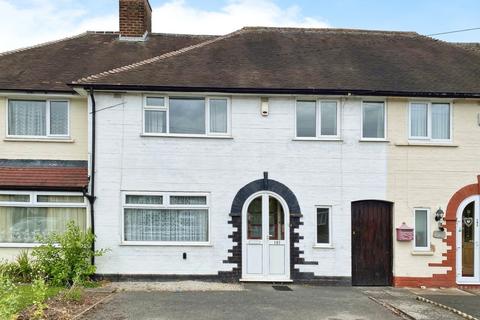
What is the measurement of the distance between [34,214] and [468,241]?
473 inches

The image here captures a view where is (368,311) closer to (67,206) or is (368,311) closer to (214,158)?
(214,158)

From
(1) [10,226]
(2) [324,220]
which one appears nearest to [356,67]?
(2) [324,220]

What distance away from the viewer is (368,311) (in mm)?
10586

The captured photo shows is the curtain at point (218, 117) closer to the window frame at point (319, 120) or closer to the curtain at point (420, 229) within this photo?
the window frame at point (319, 120)

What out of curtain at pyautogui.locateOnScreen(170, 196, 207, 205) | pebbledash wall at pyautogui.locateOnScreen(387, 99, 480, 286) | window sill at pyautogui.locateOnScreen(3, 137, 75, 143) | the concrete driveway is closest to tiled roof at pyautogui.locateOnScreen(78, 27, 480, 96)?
pebbledash wall at pyautogui.locateOnScreen(387, 99, 480, 286)

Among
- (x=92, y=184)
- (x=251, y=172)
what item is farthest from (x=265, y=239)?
(x=92, y=184)

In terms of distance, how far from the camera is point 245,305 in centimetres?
1079

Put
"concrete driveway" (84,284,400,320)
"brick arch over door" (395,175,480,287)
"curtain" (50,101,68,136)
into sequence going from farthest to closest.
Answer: "curtain" (50,101,68,136)
"brick arch over door" (395,175,480,287)
"concrete driveway" (84,284,400,320)

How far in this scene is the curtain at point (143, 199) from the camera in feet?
44.4

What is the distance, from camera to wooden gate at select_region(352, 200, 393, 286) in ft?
45.2

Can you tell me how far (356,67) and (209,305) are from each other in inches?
330

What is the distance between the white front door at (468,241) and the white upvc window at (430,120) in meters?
1.99

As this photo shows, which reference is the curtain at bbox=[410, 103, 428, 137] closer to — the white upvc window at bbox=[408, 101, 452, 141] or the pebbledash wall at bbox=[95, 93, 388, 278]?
the white upvc window at bbox=[408, 101, 452, 141]

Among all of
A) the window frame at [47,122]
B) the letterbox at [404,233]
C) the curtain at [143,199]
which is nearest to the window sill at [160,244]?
the curtain at [143,199]
